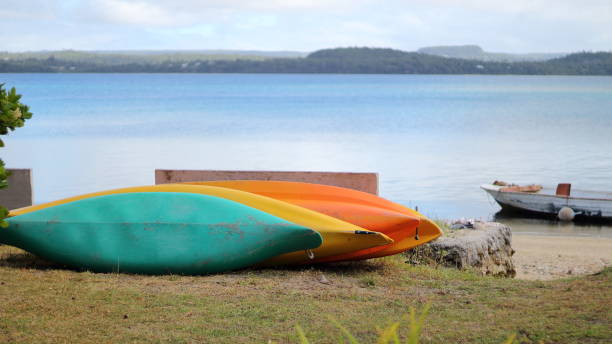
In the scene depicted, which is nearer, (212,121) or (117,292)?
(117,292)

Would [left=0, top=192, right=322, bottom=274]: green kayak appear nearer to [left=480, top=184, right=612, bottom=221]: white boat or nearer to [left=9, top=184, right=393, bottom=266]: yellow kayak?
[left=9, top=184, right=393, bottom=266]: yellow kayak

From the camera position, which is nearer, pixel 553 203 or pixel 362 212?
pixel 362 212

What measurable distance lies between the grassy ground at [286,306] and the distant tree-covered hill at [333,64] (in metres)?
112

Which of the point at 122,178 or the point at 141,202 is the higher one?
the point at 141,202

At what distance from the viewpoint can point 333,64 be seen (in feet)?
393

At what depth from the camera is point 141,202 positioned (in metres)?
5.38

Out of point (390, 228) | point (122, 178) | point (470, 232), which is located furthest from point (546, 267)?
point (122, 178)

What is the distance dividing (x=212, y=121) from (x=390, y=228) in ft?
104

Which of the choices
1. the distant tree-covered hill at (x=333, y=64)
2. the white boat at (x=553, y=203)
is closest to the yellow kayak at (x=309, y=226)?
the white boat at (x=553, y=203)

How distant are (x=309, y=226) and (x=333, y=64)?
116285 mm

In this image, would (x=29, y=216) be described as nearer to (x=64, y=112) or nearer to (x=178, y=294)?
(x=178, y=294)

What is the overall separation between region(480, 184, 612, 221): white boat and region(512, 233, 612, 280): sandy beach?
1.21 metres

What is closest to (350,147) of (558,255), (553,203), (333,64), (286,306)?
(553,203)

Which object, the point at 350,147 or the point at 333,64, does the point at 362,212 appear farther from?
the point at 333,64
